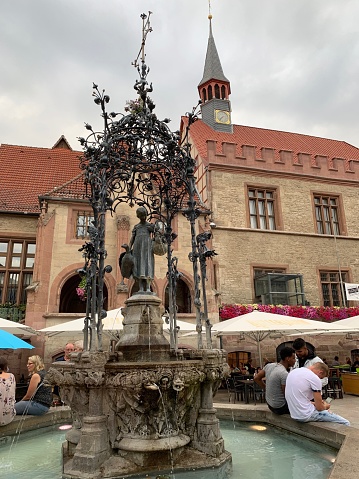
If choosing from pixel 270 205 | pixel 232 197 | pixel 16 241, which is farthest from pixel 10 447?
pixel 270 205

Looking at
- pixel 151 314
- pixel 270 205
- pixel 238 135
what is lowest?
pixel 151 314

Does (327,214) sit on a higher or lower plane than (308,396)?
higher

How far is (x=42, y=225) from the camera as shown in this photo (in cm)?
1462

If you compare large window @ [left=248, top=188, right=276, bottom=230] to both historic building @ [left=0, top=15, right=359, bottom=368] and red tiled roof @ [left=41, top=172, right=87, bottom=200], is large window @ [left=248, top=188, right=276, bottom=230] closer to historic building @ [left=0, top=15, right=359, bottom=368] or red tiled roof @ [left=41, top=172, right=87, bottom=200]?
historic building @ [left=0, top=15, right=359, bottom=368]

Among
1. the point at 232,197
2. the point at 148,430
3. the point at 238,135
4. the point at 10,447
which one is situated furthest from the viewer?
the point at 238,135

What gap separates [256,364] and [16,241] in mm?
12047

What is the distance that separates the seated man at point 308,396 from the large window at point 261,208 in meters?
15.0

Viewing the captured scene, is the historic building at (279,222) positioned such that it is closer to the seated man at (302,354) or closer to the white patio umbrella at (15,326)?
the white patio umbrella at (15,326)

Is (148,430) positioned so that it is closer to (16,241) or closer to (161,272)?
(161,272)

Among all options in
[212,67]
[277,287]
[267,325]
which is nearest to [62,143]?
[212,67]

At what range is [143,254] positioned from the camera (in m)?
5.80

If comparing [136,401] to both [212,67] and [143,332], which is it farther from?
[212,67]

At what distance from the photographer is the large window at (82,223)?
50.0 ft

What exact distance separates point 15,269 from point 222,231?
391 inches
